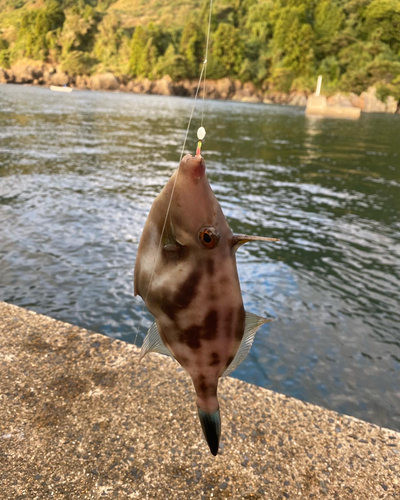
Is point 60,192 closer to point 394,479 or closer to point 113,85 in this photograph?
point 394,479

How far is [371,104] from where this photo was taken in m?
93.9

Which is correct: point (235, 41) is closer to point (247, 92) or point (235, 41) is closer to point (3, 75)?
point (247, 92)

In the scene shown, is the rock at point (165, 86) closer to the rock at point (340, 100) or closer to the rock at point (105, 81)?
the rock at point (105, 81)

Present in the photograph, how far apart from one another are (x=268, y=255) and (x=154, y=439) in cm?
740

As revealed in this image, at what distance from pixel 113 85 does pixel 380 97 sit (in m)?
87.7

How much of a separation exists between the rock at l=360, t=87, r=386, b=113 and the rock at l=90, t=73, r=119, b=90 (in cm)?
8301

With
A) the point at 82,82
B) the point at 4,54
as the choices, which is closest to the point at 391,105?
the point at 82,82

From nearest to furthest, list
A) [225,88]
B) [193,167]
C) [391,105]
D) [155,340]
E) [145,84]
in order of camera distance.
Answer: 1. [193,167]
2. [155,340]
3. [391,105]
4. [145,84]
5. [225,88]

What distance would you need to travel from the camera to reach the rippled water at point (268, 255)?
6.29m

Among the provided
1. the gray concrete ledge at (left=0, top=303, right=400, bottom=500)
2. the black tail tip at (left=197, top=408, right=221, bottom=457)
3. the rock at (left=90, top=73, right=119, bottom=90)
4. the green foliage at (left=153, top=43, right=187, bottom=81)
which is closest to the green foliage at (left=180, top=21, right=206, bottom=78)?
the green foliage at (left=153, top=43, right=187, bottom=81)

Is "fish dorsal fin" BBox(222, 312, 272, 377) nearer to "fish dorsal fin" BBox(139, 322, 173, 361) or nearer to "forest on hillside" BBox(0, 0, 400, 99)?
"fish dorsal fin" BBox(139, 322, 173, 361)

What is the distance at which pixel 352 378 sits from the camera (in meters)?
6.03

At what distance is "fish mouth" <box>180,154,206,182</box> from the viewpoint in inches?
61.0

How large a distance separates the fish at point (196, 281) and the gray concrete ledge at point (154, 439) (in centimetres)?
137
